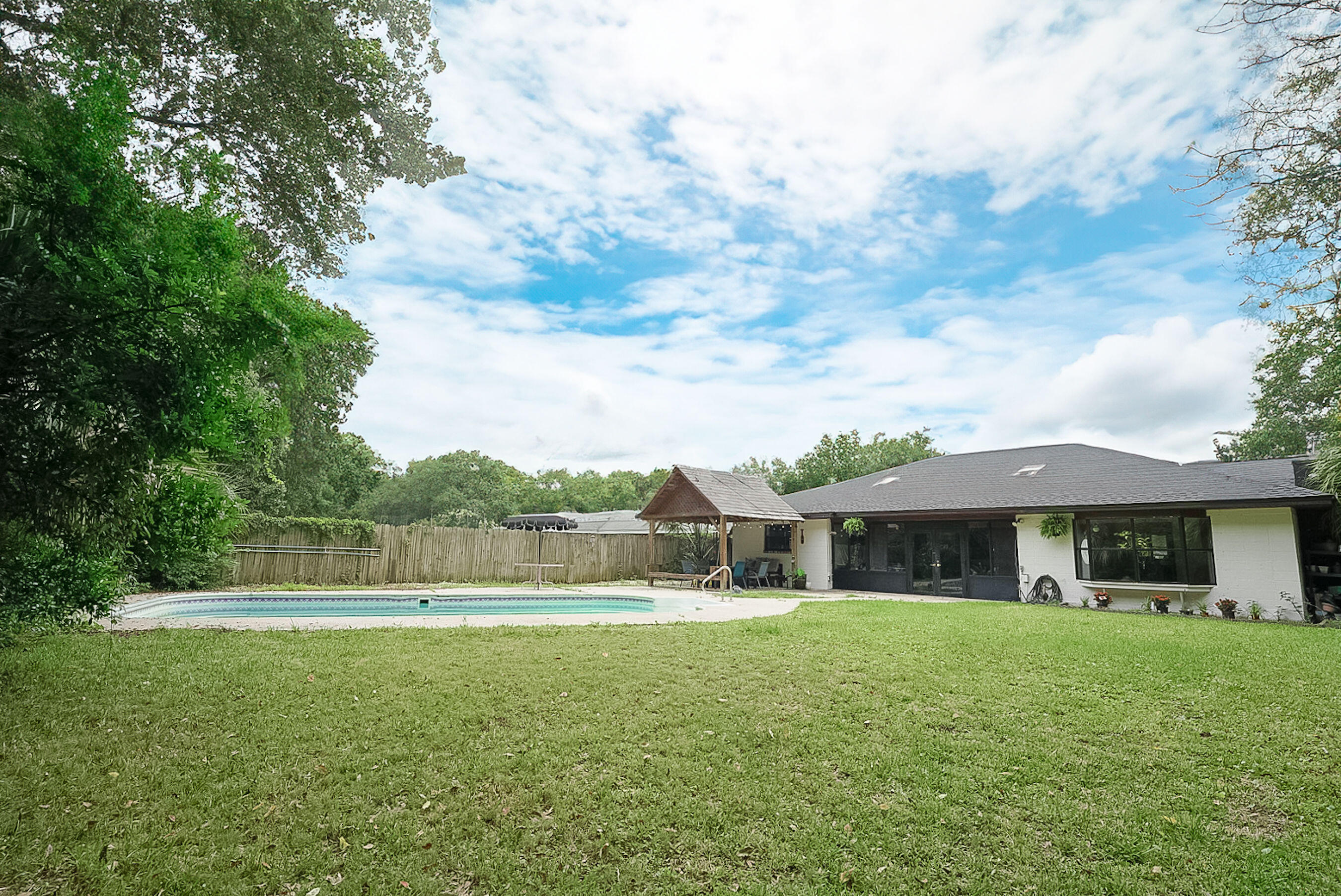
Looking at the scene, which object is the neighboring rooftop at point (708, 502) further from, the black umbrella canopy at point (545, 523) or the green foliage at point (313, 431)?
the green foliage at point (313, 431)

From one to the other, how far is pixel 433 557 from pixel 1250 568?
1850cm

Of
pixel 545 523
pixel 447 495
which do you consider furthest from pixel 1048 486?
pixel 447 495

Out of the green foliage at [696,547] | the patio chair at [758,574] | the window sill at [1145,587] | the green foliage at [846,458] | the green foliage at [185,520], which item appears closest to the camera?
the green foliage at [185,520]

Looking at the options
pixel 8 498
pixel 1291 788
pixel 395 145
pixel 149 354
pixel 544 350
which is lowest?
pixel 1291 788

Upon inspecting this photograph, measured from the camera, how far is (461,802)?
3.72 m

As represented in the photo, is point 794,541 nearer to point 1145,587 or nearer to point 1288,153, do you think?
point 1145,587

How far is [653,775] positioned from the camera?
13.5ft

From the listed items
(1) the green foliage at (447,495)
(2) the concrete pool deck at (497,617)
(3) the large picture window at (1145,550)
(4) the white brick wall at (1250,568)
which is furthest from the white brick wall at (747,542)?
(1) the green foliage at (447,495)

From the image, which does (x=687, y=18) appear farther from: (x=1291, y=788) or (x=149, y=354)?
(x=1291, y=788)

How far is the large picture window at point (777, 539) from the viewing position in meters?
21.3

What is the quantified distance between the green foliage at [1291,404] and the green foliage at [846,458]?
1515cm

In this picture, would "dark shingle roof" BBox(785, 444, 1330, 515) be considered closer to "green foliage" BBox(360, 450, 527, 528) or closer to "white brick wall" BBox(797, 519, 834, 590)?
"white brick wall" BBox(797, 519, 834, 590)

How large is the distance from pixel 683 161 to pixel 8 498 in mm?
12040

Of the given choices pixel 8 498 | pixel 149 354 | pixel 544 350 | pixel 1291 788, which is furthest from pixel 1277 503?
pixel 544 350
